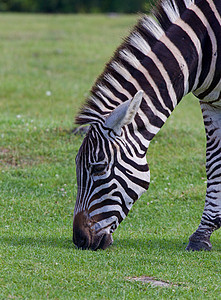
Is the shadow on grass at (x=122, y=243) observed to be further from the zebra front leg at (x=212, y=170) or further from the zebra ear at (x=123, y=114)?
the zebra ear at (x=123, y=114)

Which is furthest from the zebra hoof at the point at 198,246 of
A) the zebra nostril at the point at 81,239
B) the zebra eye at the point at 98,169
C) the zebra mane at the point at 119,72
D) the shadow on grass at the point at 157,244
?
the zebra mane at the point at 119,72

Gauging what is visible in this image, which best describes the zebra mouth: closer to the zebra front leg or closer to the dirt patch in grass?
the dirt patch in grass

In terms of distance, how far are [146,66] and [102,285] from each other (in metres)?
2.28

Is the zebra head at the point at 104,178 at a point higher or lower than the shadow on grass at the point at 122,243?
higher

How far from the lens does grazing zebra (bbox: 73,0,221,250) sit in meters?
5.27

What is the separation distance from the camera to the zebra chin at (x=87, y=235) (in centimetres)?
527

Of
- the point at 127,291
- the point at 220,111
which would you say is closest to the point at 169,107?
the point at 220,111

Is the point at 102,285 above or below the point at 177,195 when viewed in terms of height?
above

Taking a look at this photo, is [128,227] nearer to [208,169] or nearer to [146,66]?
[208,169]

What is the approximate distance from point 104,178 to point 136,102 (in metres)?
0.87

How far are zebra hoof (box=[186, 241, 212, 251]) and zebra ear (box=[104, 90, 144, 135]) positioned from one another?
6.20ft

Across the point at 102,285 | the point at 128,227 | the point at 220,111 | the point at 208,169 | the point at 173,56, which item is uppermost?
the point at 173,56

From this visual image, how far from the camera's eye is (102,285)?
15.4 ft

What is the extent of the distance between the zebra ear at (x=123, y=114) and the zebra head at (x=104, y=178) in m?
0.04
